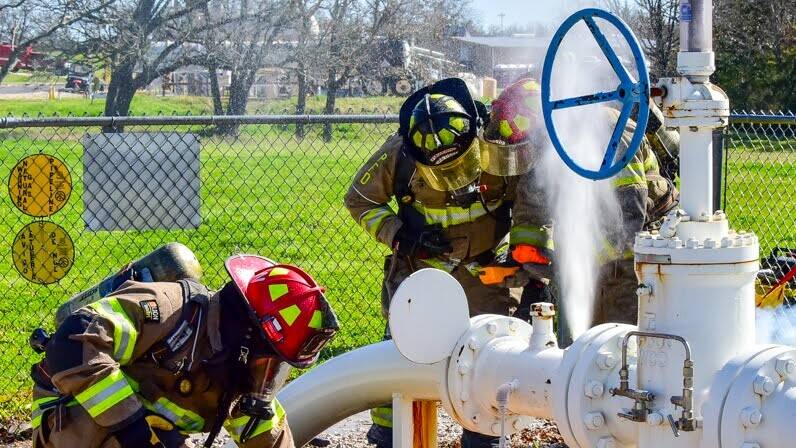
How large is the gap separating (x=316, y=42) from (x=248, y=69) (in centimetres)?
211

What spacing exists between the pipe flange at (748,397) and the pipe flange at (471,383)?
77 cm

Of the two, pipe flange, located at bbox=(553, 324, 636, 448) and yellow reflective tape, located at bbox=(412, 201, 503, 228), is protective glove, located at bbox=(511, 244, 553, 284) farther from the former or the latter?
pipe flange, located at bbox=(553, 324, 636, 448)

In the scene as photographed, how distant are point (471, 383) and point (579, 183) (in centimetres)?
153

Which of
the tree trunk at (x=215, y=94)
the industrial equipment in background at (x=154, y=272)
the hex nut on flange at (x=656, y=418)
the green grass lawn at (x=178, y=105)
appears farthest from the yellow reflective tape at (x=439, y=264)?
the tree trunk at (x=215, y=94)

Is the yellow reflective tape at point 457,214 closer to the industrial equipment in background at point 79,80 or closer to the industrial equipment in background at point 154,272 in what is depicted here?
the industrial equipment in background at point 154,272

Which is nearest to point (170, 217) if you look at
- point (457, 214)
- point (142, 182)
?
point (142, 182)

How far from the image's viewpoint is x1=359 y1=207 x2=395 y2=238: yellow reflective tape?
509 cm

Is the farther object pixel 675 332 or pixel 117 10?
pixel 117 10

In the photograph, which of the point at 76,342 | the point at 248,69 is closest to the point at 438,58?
the point at 248,69

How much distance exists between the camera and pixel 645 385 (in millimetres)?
2762

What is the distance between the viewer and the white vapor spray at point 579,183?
396 cm

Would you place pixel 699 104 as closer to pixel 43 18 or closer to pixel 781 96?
pixel 781 96

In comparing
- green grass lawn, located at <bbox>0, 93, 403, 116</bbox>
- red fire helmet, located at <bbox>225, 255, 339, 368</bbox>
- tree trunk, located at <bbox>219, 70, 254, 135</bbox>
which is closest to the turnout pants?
red fire helmet, located at <bbox>225, 255, 339, 368</bbox>

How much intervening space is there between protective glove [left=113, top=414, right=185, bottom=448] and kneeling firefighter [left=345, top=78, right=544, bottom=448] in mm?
1416
